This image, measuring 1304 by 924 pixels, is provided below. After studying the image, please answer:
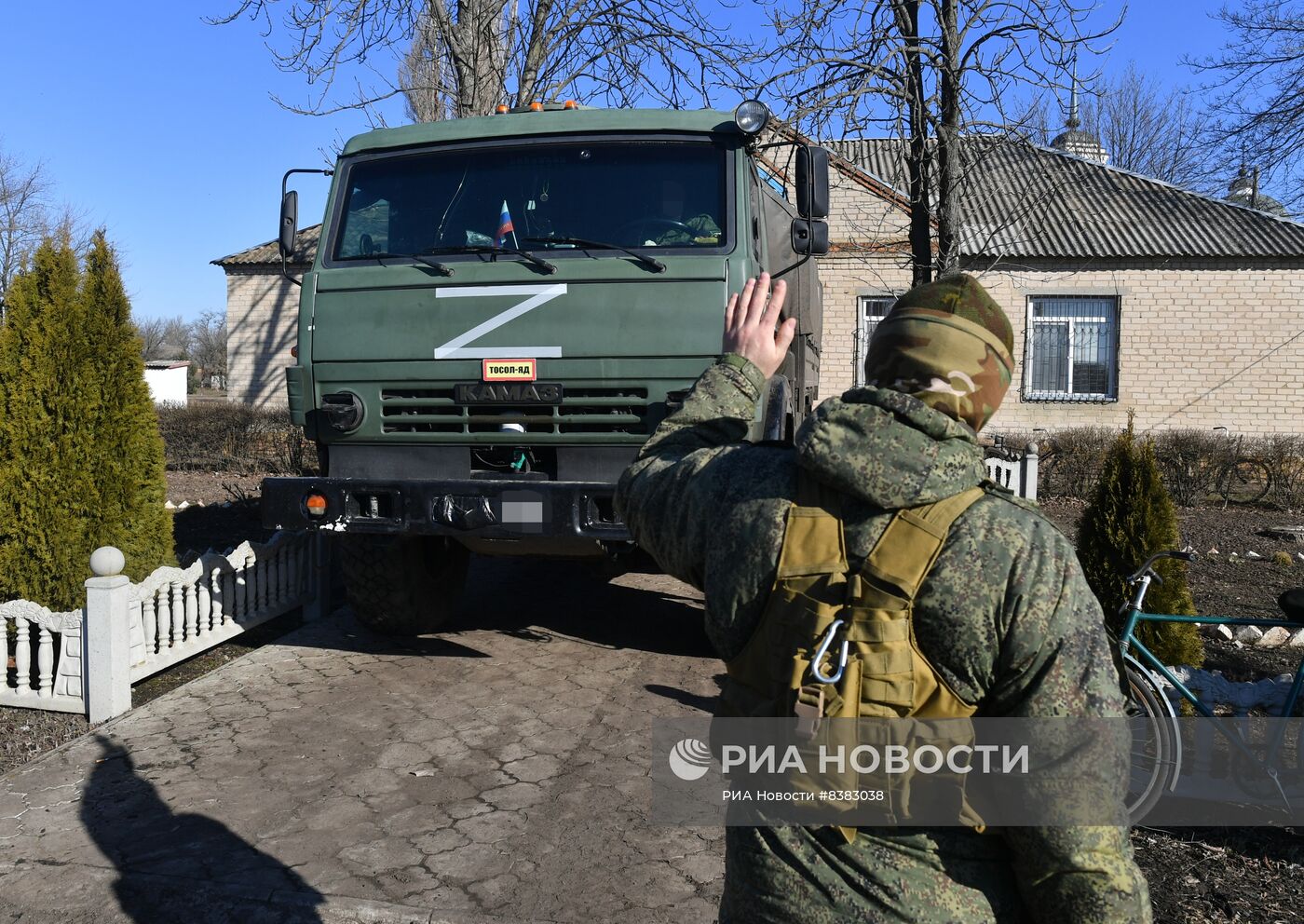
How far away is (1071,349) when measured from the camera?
18.7m

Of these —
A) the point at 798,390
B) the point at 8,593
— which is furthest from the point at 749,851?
the point at 798,390

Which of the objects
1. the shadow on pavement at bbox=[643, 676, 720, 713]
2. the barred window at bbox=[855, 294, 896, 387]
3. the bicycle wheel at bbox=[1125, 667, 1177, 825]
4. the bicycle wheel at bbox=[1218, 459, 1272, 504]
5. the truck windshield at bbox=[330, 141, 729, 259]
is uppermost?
the barred window at bbox=[855, 294, 896, 387]

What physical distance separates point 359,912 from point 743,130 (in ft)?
12.0

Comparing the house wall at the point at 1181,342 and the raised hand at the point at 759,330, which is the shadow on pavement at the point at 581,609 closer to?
the raised hand at the point at 759,330

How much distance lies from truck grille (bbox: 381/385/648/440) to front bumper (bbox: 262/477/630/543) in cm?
29

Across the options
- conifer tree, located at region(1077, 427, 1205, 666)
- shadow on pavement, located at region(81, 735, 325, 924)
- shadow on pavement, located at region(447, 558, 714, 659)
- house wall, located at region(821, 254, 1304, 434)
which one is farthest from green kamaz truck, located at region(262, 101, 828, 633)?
house wall, located at region(821, 254, 1304, 434)

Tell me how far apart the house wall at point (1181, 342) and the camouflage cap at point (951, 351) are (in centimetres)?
1647

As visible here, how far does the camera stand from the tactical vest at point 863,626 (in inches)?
56.1

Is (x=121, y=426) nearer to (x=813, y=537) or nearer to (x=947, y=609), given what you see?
(x=813, y=537)

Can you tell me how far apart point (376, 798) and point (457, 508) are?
1.35 m

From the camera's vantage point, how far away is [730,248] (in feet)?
16.0

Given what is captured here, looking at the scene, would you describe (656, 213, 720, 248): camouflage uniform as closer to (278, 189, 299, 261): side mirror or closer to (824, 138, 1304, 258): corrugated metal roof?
(278, 189, 299, 261): side mirror

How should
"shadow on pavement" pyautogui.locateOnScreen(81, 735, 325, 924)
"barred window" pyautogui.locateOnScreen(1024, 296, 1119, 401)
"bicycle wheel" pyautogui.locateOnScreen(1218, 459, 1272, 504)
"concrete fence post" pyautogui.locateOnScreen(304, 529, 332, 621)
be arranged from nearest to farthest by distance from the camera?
"shadow on pavement" pyautogui.locateOnScreen(81, 735, 325, 924) < "concrete fence post" pyautogui.locateOnScreen(304, 529, 332, 621) < "bicycle wheel" pyautogui.locateOnScreen(1218, 459, 1272, 504) < "barred window" pyautogui.locateOnScreen(1024, 296, 1119, 401)

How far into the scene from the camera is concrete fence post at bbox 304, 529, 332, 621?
6855mm
